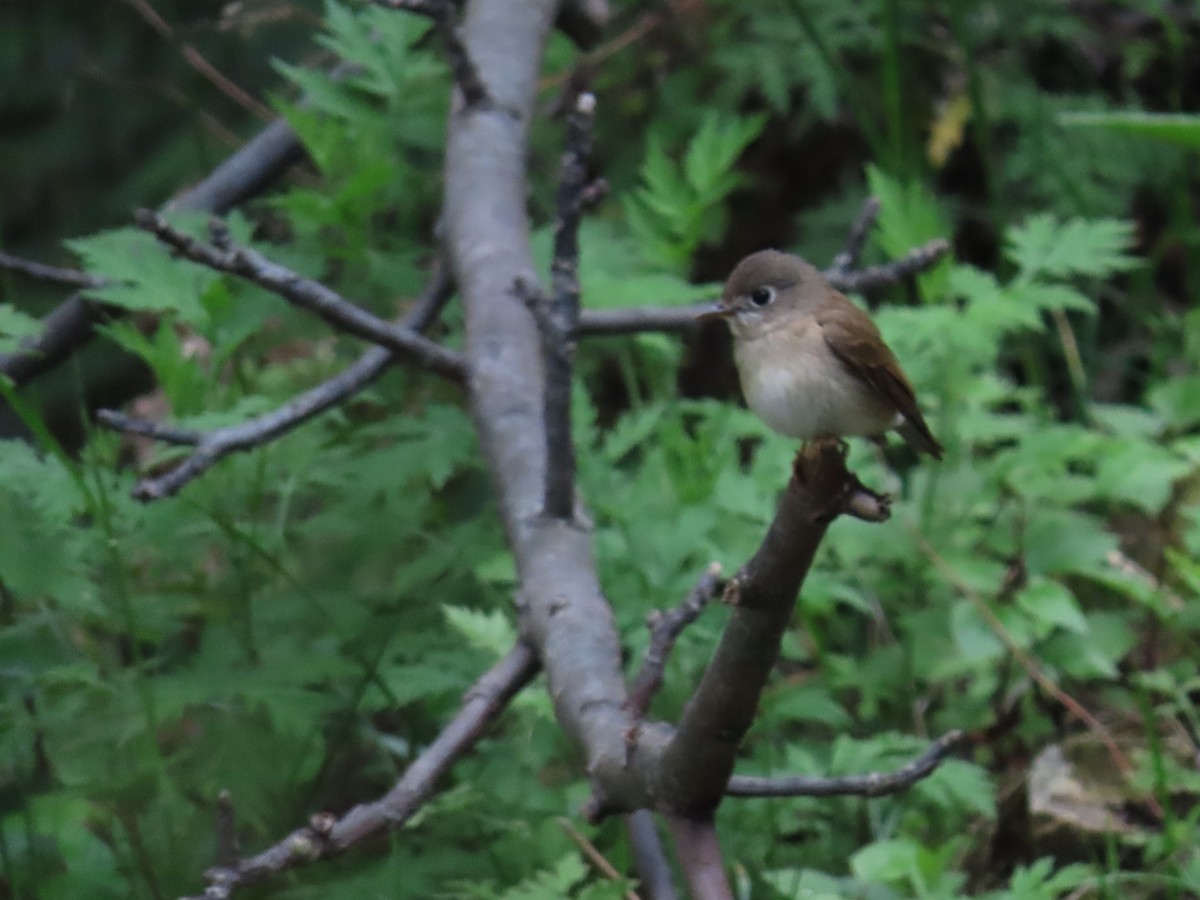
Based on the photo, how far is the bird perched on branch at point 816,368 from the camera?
165 centimetres

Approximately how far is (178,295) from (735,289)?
0.84 metres

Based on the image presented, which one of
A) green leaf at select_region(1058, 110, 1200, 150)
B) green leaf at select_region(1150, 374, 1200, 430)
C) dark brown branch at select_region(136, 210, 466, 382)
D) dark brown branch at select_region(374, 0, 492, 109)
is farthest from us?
green leaf at select_region(1150, 374, 1200, 430)

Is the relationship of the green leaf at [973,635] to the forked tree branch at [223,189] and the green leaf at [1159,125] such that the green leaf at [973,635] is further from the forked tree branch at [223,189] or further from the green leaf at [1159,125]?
the forked tree branch at [223,189]

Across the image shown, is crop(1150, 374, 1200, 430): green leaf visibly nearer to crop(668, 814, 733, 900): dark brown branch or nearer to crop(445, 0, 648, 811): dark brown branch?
crop(445, 0, 648, 811): dark brown branch

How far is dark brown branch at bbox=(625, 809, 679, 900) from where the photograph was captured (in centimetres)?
173

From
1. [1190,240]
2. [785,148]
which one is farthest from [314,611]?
[785,148]

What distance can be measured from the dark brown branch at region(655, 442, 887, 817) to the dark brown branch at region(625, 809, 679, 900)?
0.27 meters

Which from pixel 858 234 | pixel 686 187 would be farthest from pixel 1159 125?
pixel 686 187

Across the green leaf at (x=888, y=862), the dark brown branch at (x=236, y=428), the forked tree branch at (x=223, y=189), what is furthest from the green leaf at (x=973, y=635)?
the forked tree branch at (x=223, y=189)

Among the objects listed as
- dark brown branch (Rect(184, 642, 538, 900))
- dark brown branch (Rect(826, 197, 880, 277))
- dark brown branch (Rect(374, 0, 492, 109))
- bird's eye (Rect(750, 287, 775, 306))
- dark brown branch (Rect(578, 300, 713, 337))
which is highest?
dark brown branch (Rect(374, 0, 492, 109))

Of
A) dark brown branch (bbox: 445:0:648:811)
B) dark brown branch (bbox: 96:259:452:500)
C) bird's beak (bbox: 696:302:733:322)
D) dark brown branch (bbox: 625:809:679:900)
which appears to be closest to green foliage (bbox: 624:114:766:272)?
dark brown branch (bbox: 445:0:648:811)

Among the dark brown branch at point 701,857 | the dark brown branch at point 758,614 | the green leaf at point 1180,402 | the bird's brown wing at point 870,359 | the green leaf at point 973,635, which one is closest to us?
the dark brown branch at point 758,614

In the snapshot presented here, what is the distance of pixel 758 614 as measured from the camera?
4.42ft

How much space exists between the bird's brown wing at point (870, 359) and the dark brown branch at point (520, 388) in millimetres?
428
